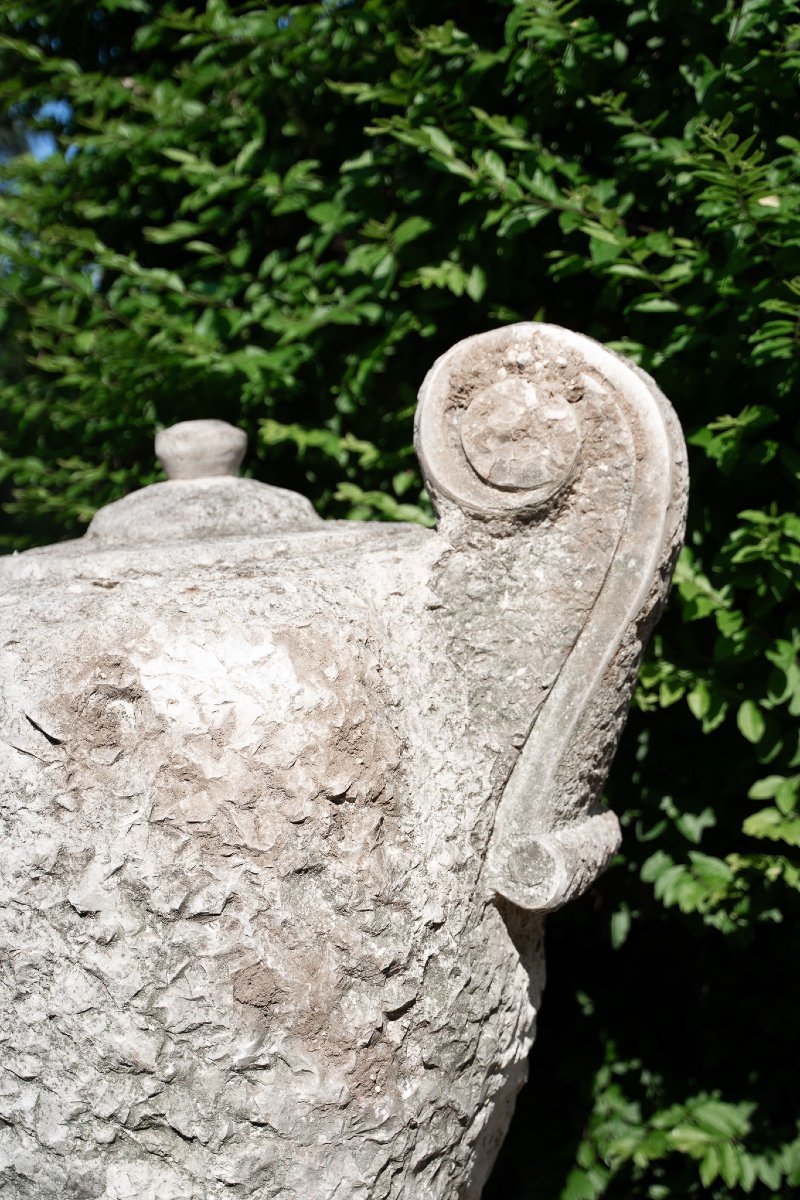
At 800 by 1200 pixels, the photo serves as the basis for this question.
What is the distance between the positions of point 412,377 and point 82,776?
5.34ft

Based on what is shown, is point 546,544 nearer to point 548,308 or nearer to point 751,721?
point 751,721

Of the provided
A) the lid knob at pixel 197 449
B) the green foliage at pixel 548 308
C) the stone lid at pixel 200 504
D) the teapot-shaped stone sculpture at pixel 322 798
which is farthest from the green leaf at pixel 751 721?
the lid knob at pixel 197 449

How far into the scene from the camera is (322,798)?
4.19 ft

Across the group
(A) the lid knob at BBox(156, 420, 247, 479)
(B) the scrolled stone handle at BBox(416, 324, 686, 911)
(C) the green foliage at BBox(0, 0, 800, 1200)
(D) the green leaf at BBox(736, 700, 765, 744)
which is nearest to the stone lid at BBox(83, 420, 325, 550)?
(A) the lid knob at BBox(156, 420, 247, 479)

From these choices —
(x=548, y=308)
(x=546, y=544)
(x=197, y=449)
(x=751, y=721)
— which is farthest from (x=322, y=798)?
(x=548, y=308)

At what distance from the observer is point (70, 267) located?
9.55 ft

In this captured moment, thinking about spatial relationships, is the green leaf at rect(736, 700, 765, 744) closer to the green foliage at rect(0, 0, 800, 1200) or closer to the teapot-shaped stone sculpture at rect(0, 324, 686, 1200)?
the green foliage at rect(0, 0, 800, 1200)

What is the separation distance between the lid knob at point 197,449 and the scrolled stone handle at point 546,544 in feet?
1.47

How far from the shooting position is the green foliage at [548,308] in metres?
2.03

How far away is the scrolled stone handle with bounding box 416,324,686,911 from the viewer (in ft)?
4.45

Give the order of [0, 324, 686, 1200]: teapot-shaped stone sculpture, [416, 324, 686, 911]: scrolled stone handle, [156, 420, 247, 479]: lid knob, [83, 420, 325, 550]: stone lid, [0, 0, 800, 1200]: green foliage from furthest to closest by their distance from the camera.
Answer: [0, 0, 800, 1200]: green foliage, [156, 420, 247, 479]: lid knob, [83, 420, 325, 550]: stone lid, [416, 324, 686, 911]: scrolled stone handle, [0, 324, 686, 1200]: teapot-shaped stone sculpture

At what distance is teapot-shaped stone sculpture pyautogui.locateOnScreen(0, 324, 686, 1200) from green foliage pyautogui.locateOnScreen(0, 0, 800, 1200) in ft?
2.34

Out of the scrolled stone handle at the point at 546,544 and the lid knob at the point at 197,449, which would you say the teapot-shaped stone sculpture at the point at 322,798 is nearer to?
the scrolled stone handle at the point at 546,544

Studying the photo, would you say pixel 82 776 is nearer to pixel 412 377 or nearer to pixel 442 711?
pixel 442 711
